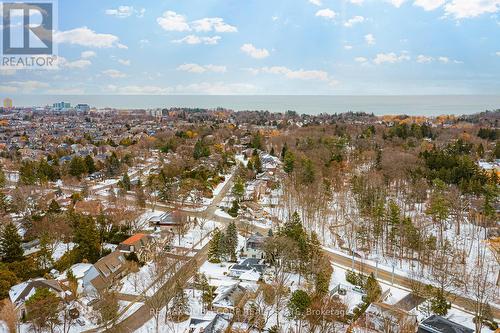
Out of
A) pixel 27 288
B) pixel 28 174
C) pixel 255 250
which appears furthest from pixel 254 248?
pixel 28 174

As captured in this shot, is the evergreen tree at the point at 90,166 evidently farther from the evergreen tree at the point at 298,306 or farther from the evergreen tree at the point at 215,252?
the evergreen tree at the point at 298,306

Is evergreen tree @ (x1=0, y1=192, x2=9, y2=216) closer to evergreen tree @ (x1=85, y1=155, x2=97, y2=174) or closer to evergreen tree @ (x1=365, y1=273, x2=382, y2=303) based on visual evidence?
evergreen tree @ (x1=85, y1=155, x2=97, y2=174)

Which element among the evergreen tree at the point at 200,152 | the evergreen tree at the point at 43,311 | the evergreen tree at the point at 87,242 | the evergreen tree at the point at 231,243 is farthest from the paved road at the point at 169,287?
the evergreen tree at the point at 200,152

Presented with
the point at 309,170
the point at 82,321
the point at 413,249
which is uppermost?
the point at 309,170

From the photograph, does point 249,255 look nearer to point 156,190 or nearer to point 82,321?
point 82,321

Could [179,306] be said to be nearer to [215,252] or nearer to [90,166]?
[215,252]

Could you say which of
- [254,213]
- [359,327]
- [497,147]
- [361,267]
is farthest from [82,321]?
[497,147]
